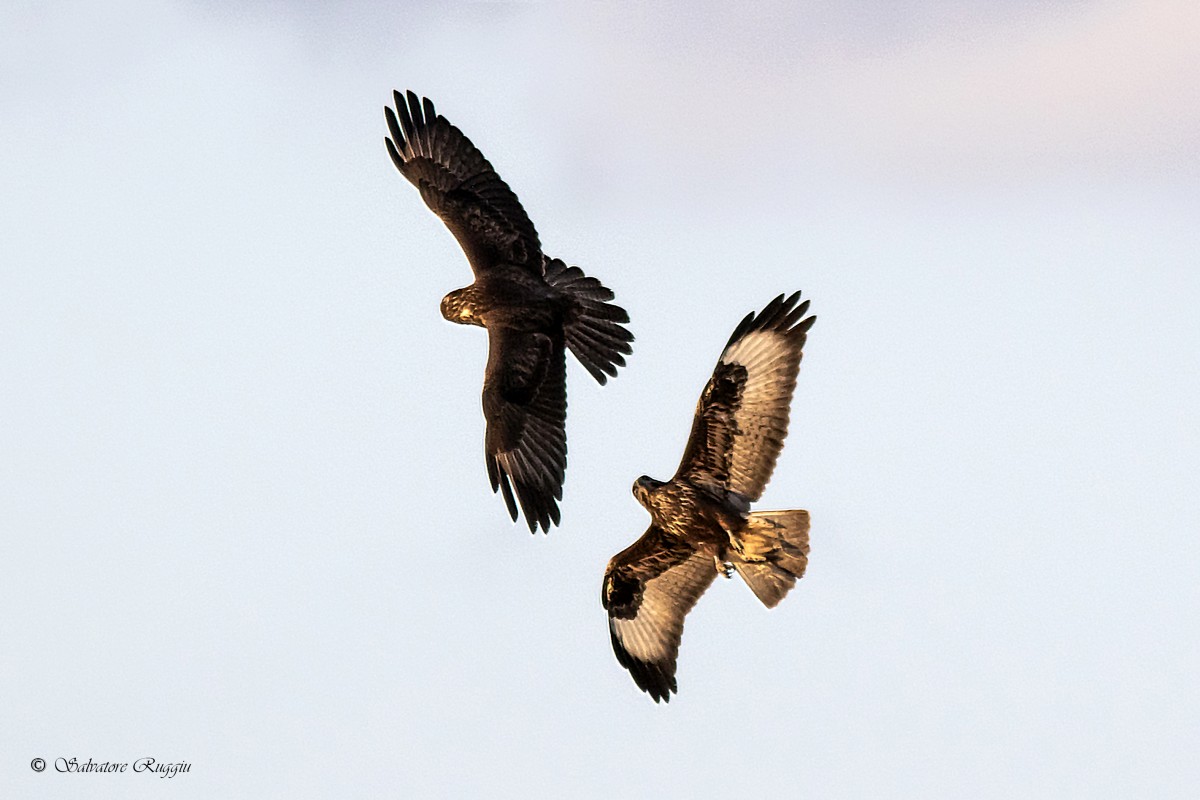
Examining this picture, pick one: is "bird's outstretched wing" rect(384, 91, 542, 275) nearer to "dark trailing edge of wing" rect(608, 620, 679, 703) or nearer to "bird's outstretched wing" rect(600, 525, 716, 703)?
"bird's outstretched wing" rect(600, 525, 716, 703)

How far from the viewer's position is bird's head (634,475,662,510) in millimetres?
16406

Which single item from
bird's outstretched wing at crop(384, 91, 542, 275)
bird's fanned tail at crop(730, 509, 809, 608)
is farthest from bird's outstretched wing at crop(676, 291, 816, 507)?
bird's outstretched wing at crop(384, 91, 542, 275)

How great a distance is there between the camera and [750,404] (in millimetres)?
15938

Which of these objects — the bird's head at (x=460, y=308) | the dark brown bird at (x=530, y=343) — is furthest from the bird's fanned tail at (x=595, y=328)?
the bird's head at (x=460, y=308)

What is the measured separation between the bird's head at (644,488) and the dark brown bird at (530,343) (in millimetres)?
1490

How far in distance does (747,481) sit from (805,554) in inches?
36.0

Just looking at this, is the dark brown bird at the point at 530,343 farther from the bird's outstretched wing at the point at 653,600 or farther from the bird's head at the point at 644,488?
the bird's head at the point at 644,488

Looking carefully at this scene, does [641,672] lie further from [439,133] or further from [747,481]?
[439,133]

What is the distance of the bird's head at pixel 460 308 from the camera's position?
1830 centimetres

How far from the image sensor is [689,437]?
16203 millimetres

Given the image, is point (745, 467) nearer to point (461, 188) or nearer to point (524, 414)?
point (524, 414)

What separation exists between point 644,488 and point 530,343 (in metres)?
2.37

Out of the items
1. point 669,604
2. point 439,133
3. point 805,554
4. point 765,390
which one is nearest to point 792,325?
point 765,390

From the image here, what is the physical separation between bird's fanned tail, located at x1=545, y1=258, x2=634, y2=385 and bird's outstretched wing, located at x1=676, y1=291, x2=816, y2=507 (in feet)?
6.06
